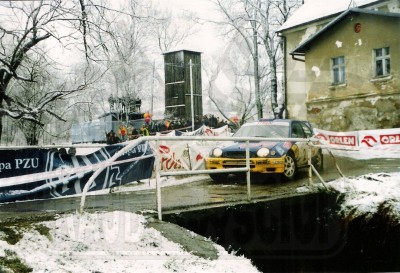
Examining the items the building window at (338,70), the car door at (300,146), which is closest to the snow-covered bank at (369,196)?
the car door at (300,146)

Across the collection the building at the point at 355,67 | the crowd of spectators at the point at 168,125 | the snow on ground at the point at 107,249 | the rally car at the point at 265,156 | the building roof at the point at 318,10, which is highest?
the building roof at the point at 318,10

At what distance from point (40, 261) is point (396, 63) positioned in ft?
67.9

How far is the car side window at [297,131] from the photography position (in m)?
12.4

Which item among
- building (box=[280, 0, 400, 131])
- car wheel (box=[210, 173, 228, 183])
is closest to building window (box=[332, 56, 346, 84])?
building (box=[280, 0, 400, 131])

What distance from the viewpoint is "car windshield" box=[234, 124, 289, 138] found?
1185 centimetres

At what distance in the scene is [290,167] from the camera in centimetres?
1076

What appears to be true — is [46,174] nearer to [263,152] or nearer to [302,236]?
[263,152]

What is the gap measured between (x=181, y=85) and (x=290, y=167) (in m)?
35.7

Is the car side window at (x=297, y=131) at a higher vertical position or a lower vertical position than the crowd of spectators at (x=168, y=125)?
lower

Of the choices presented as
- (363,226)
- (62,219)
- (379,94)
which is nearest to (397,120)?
(379,94)

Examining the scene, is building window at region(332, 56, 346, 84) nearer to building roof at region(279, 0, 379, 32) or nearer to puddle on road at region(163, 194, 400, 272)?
building roof at region(279, 0, 379, 32)

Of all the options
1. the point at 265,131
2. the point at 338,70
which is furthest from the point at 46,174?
the point at 338,70

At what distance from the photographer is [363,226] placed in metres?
8.46

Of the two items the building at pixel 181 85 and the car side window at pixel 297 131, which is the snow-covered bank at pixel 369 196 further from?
the building at pixel 181 85
